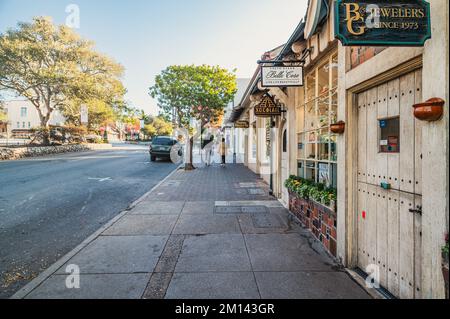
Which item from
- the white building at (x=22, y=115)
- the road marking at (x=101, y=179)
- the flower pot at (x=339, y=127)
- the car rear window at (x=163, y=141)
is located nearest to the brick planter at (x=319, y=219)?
the flower pot at (x=339, y=127)

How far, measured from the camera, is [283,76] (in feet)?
18.1

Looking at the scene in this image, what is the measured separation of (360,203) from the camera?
3.84 m

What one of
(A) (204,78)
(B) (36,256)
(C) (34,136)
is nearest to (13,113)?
(C) (34,136)

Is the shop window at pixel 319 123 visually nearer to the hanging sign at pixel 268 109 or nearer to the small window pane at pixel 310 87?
the small window pane at pixel 310 87

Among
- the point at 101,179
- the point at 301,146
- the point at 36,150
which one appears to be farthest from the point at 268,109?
the point at 36,150

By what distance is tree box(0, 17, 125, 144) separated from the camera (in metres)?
22.5

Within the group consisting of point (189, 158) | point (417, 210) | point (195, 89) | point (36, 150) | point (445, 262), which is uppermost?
point (195, 89)

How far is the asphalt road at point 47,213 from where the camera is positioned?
4.12m

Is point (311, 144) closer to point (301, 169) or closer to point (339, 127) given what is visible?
point (301, 169)

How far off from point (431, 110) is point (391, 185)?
3.70 feet

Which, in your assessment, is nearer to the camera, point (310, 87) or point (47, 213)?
point (310, 87)

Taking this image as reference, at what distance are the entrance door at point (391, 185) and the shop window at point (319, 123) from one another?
2.88 feet
